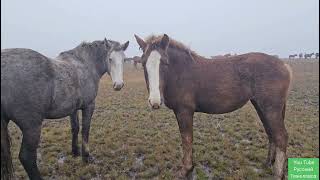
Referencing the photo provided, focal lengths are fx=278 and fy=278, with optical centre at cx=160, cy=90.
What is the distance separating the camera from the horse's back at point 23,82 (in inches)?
170

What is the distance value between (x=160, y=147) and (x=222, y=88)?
2721mm

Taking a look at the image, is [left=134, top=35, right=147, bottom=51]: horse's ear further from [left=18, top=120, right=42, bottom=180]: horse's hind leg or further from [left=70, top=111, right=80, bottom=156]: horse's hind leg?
[left=70, top=111, right=80, bottom=156]: horse's hind leg

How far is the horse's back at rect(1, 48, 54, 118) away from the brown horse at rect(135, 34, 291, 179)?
74.0 inches

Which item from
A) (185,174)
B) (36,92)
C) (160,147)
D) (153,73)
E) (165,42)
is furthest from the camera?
(160,147)

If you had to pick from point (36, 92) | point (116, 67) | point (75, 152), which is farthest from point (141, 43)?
point (75, 152)

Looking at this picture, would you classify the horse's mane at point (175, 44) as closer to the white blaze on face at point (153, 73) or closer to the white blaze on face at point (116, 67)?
the white blaze on face at point (153, 73)

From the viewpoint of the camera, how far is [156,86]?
4824mm

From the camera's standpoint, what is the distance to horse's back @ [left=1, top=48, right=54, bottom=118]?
170 inches

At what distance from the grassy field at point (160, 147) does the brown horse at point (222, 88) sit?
925 mm

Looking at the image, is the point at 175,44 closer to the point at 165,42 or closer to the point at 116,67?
the point at 165,42

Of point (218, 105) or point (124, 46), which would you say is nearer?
point (218, 105)

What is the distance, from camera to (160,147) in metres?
7.36

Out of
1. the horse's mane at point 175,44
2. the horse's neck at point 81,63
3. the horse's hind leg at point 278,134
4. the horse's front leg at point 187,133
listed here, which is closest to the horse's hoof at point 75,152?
the horse's neck at point 81,63

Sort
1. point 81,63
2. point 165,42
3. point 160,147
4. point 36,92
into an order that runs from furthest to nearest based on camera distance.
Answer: point 160,147
point 81,63
point 165,42
point 36,92
